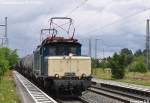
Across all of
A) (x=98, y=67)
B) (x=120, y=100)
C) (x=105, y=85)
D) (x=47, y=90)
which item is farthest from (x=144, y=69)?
(x=120, y=100)

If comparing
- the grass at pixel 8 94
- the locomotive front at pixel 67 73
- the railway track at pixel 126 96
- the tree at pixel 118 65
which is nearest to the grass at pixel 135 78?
the tree at pixel 118 65

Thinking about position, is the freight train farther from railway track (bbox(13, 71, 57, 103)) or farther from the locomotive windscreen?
railway track (bbox(13, 71, 57, 103))

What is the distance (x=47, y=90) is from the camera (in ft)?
107

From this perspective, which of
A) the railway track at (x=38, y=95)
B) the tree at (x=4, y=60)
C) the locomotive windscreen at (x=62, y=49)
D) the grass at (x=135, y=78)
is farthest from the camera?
the grass at (x=135, y=78)

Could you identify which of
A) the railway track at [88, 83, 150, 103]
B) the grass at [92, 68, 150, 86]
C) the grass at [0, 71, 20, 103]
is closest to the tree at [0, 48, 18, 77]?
the grass at [0, 71, 20, 103]

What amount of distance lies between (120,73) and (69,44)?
94.5ft

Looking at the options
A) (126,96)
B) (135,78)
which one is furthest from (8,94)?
(135,78)

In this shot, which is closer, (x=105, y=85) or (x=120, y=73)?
(x=105, y=85)

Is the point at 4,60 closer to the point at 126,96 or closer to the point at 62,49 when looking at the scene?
the point at 62,49

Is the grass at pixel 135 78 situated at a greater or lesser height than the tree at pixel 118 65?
lesser

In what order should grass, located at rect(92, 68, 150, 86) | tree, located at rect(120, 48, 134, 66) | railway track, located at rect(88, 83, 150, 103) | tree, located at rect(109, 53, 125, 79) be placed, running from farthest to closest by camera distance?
tree, located at rect(120, 48, 134, 66)
tree, located at rect(109, 53, 125, 79)
grass, located at rect(92, 68, 150, 86)
railway track, located at rect(88, 83, 150, 103)

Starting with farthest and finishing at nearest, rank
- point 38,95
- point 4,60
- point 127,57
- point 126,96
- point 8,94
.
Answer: point 127,57
point 4,60
point 126,96
point 38,95
point 8,94

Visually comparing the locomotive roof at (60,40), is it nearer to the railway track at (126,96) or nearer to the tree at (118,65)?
the railway track at (126,96)

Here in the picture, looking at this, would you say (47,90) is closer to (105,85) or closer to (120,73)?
(105,85)
